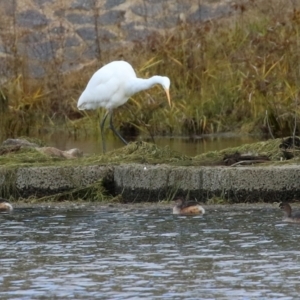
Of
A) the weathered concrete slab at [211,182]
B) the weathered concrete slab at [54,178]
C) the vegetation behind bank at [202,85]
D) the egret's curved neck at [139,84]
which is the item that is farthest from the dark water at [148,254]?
the vegetation behind bank at [202,85]

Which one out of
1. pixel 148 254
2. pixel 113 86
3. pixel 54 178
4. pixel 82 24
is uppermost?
pixel 82 24

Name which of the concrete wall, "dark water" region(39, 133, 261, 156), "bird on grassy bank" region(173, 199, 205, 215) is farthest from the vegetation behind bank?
"bird on grassy bank" region(173, 199, 205, 215)

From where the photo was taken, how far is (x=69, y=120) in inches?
679

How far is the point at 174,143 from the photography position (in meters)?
14.4

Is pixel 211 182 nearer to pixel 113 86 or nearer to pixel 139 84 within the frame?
pixel 139 84

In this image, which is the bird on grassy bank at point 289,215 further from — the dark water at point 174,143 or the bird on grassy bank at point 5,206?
the dark water at point 174,143

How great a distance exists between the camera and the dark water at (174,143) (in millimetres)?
13531

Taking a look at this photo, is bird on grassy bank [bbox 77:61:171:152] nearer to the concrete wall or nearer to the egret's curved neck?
the egret's curved neck

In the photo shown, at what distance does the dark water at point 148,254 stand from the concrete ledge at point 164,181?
25 cm

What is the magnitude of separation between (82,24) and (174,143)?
576 cm

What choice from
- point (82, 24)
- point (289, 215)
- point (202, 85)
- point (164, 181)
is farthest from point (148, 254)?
point (82, 24)

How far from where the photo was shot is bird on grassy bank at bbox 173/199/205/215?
850cm

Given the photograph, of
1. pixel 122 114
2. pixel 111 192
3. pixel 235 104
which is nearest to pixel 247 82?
pixel 235 104

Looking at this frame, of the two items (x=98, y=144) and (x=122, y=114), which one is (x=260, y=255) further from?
(x=122, y=114)
